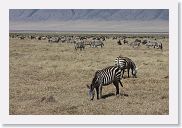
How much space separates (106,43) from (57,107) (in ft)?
18.6

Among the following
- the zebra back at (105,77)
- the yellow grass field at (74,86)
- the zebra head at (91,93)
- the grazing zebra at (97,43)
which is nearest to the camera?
the yellow grass field at (74,86)

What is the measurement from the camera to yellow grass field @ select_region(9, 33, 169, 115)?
12.8 metres

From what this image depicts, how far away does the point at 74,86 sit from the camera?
1332 cm

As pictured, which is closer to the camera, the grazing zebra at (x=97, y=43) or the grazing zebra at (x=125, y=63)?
the grazing zebra at (x=125, y=63)

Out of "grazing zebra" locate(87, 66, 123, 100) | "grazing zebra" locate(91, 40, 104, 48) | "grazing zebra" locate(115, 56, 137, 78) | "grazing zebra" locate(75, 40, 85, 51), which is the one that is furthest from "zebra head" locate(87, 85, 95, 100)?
"grazing zebra" locate(91, 40, 104, 48)

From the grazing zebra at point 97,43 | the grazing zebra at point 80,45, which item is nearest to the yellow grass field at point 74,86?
the grazing zebra at point 80,45

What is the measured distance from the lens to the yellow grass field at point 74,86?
12766 mm

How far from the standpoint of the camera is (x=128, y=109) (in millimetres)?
12758

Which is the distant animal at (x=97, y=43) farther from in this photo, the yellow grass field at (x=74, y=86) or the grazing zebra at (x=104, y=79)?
the grazing zebra at (x=104, y=79)

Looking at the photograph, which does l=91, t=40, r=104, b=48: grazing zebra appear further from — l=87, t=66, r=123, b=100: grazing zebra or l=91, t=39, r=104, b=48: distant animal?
l=87, t=66, r=123, b=100: grazing zebra

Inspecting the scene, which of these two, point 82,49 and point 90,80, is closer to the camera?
point 90,80

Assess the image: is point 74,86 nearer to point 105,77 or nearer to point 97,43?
point 105,77
